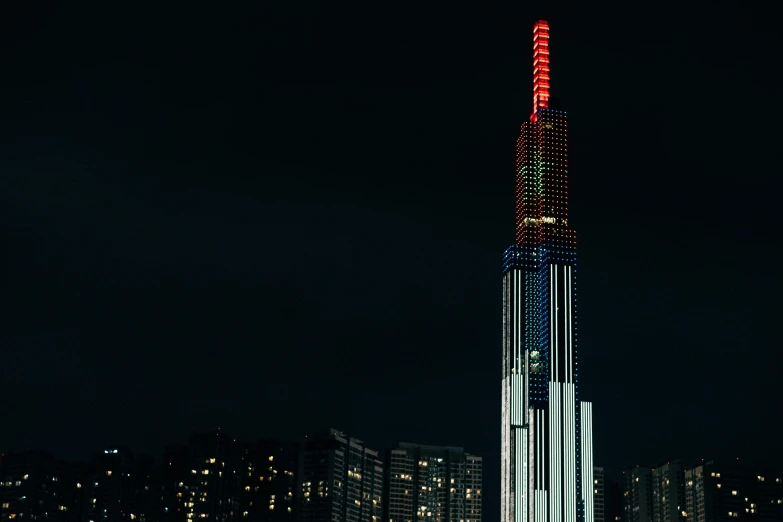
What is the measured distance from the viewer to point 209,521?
199750mm

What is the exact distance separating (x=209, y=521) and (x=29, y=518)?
1040 inches

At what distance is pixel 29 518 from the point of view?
200 meters
